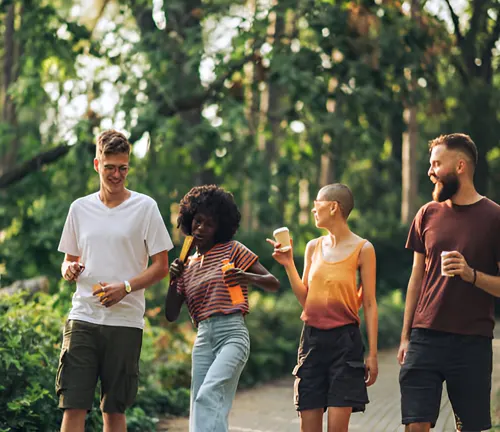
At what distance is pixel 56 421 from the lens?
23.4ft

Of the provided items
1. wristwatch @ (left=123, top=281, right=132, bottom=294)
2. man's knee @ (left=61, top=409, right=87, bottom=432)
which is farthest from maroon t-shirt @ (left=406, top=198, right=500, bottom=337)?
man's knee @ (left=61, top=409, right=87, bottom=432)

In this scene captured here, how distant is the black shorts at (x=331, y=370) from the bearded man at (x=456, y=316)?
13.2 inches

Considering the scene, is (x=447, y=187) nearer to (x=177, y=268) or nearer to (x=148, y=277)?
(x=177, y=268)

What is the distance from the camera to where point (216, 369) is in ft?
17.3

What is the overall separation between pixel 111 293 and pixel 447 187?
6.11ft

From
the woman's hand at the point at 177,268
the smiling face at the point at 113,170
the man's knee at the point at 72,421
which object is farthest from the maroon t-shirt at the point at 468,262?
the man's knee at the point at 72,421

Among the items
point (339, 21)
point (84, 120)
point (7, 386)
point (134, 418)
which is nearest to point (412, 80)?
point (339, 21)

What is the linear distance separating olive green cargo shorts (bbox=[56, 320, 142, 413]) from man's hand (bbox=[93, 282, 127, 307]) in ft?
0.67

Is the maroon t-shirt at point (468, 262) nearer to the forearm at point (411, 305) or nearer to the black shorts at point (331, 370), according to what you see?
the forearm at point (411, 305)

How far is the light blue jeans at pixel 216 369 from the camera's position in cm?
520

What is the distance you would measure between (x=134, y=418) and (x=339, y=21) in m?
5.76

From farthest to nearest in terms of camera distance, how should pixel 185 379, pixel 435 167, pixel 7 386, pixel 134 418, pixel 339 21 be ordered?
1. pixel 339 21
2. pixel 185 379
3. pixel 134 418
4. pixel 7 386
5. pixel 435 167

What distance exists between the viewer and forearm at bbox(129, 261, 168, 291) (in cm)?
541

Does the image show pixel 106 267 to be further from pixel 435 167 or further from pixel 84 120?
pixel 84 120
